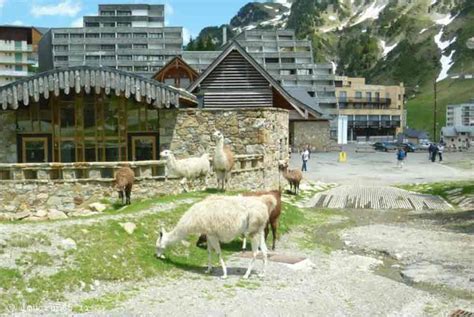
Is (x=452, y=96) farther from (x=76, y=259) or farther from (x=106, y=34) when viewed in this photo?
(x=76, y=259)

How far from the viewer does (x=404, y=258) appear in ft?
62.4

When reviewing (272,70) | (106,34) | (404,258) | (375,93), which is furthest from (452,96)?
(404,258)

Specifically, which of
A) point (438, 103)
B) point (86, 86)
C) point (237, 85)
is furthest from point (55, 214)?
point (438, 103)

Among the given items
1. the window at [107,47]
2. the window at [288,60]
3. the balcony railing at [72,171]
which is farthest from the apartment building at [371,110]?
the balcony railing at [72,171]

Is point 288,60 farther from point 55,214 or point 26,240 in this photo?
point 26,240

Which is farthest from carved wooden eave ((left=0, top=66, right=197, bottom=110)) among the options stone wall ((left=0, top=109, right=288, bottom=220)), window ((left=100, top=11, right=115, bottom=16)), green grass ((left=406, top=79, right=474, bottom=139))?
window ((left=100, top=11, right=115, bottom=16))

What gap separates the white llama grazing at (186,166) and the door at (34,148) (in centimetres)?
894

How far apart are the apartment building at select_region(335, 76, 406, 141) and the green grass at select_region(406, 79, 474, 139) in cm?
1626

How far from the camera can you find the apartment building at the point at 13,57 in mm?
132875

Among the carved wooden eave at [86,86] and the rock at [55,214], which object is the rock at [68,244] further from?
the carved wooden eave at [86,86]

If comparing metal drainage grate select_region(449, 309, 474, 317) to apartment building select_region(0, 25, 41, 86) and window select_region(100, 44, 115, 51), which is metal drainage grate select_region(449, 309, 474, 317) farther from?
apartment building select_region(0, 25, 41, 86)

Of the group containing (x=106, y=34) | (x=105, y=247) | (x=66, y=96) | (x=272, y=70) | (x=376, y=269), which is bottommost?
(x=376, y=269)

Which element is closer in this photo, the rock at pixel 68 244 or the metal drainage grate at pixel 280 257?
the rock at pixel 68 244

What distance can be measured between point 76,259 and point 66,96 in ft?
53.2
